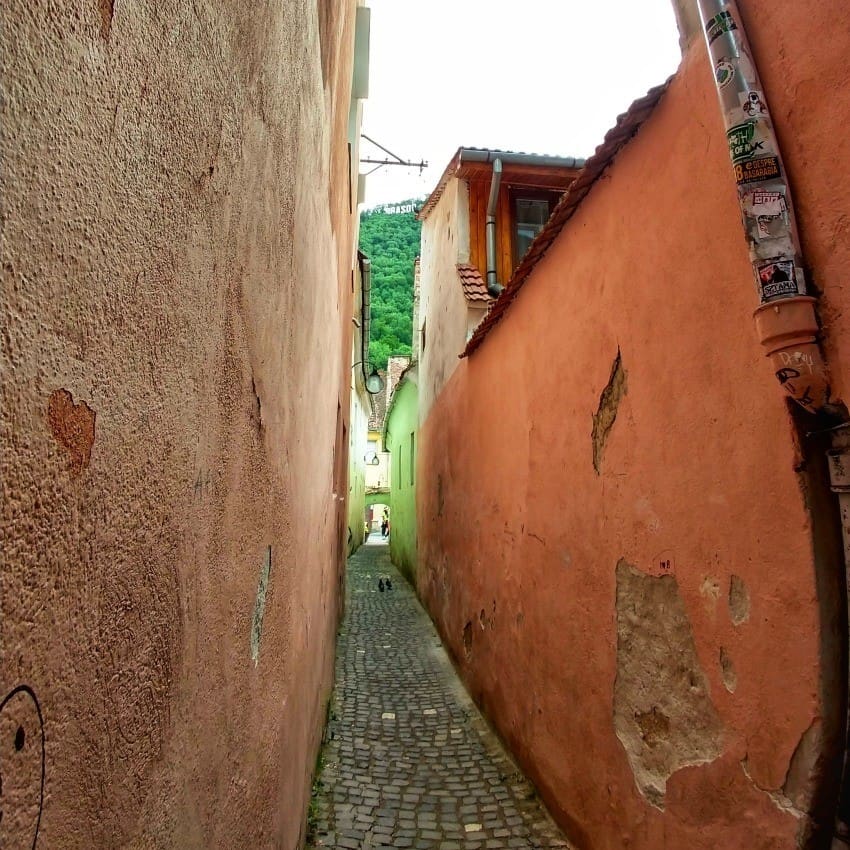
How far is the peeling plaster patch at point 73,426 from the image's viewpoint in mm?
607

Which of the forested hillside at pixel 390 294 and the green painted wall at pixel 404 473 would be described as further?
the forested hillside at pixel 390 294

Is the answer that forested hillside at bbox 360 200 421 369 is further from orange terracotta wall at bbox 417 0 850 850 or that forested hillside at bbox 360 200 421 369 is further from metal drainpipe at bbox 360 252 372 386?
orange terracotta wall at bbox 417 0 850 850

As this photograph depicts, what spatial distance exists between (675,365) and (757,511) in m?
0.81

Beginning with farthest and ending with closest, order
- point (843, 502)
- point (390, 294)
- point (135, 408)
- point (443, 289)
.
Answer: point (390, 294)
point (443, 289)
point (843, 502)
point (135, 408)

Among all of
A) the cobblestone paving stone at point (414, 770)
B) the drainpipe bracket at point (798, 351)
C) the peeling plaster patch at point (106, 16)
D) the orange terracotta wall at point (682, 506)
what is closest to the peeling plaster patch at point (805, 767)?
the orange terracotta wall at point (682, 506)

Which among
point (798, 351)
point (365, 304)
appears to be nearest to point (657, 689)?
point (798, 351)

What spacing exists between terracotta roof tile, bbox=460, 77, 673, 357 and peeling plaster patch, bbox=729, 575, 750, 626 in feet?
7.39

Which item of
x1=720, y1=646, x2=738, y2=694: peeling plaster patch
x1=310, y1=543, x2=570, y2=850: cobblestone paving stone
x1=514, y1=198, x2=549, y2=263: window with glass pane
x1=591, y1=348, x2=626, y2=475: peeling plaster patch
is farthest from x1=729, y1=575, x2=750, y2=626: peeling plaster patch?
x1=514, y1=198, x2=549, y2=263: window with glass pane

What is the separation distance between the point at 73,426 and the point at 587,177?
346cm

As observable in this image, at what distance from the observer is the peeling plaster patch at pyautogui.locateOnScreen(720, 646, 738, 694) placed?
2260 mm

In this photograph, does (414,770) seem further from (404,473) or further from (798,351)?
(404,473)

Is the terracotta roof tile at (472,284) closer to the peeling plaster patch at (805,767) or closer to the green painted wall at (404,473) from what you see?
the green painted wall at (404,473)

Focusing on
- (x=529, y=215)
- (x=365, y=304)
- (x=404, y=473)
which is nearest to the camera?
(x=529, y=215)

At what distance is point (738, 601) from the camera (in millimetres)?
2256
